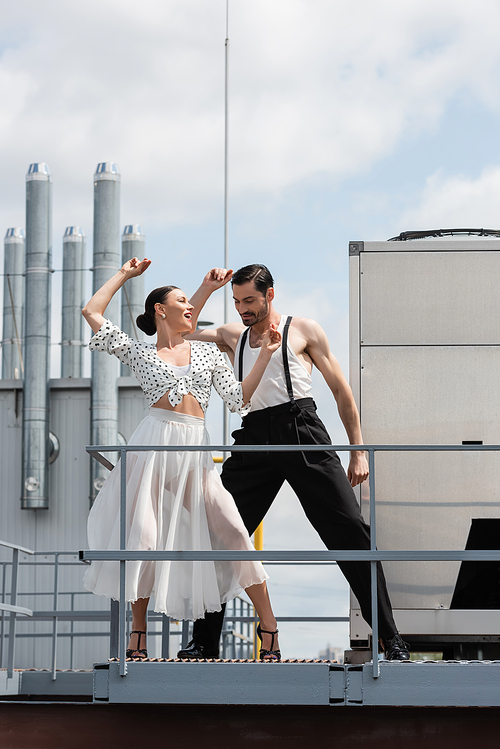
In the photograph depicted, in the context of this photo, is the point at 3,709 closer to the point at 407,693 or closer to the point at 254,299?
the point at 407,693

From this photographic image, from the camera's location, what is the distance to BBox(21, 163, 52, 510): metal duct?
17078 millimetres

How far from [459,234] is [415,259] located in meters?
0.52

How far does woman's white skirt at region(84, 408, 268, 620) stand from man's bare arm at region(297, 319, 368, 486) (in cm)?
81

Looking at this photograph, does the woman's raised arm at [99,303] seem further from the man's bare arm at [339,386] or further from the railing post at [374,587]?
the railing post at [374,587]

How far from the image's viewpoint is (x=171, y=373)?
525cm

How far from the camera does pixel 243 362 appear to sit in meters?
5.71

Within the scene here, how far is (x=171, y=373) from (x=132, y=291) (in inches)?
596

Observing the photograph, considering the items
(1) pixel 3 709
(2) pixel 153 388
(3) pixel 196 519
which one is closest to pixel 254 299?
(2) pixel 153 388

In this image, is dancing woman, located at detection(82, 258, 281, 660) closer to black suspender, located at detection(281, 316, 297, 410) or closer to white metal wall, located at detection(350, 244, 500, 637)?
black suspender, located at detection(281, 316, 297, 410)

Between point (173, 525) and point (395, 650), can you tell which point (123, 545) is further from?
point (395, 650)

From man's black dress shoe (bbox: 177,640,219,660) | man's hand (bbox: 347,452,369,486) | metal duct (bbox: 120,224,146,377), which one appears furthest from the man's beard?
metal duct (bbox: 120,224,146,377)

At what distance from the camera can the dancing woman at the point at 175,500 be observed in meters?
5.07

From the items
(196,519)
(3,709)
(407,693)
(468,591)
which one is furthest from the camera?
(468,591)

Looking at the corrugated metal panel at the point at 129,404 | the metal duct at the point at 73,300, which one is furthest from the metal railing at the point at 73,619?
the metal duct at the point at 73,300
